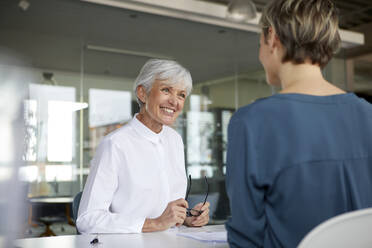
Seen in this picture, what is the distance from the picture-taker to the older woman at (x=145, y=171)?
1998mm

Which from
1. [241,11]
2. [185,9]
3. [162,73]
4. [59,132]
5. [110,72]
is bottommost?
[59,132]

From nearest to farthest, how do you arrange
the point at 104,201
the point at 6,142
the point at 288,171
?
the point at 6,142 < the point at 288,171 < the point at 104,201

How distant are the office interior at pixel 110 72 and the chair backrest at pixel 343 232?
3.44 m

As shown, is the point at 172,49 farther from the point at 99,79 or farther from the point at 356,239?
the point at 356,239

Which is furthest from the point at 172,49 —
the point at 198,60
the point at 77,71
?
the point at 77,71

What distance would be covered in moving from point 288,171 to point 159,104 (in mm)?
1610

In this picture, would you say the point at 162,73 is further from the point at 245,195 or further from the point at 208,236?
the point at 245,195

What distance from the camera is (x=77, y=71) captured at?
5250 mm

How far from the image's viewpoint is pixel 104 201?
2107 millimetres

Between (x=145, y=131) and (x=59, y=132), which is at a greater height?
(x=59, y=132)

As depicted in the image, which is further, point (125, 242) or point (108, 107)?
point (108, 107)

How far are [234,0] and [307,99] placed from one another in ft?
12.9

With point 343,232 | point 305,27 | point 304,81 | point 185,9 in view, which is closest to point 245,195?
point 343,232

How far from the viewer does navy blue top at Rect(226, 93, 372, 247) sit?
A: 3.46 feet
